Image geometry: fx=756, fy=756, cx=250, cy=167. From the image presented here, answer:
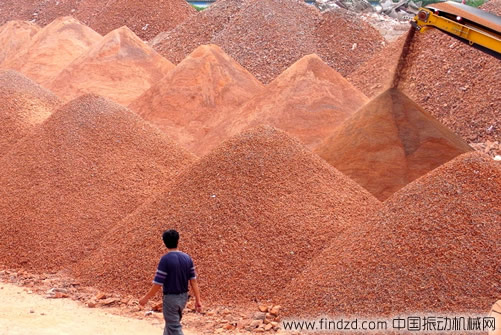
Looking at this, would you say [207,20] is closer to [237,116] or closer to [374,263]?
[237,116]

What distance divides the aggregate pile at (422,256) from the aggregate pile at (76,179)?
358cm

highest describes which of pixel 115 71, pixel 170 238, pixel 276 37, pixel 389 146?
pixel 276 37

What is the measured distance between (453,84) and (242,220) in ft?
37.4

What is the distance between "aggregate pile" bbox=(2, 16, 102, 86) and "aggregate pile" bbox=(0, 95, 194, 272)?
1150 cm

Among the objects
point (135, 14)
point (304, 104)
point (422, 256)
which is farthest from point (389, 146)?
point (135, 14)

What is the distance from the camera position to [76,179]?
11.6 meters

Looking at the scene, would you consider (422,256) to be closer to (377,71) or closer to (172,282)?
(172,282)

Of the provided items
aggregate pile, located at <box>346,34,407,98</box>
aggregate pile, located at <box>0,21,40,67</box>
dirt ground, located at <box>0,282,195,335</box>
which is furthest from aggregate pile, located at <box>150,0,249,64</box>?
dirt ground, located at <box>0,282,195,335</box>

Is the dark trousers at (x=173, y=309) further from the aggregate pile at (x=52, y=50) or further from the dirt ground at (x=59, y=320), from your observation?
the aggregate pile at (x=52, y=50)

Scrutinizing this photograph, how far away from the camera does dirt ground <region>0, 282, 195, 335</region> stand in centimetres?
770

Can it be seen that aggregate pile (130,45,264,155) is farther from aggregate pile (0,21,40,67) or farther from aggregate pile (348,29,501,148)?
aggregate pile (0,21,40,67)

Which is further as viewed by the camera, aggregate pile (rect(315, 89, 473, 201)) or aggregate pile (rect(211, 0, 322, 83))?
aggregate pile (rect(211, 0, 322, 83))

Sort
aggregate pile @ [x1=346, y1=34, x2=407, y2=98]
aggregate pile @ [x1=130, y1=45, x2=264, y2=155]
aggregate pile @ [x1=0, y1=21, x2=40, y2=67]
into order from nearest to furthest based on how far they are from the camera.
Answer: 1. aggregate pile @ [x1=130, y1=45, x2=264, y2=155]
2. aggregate pile @ [x1=346, y1=34, x2=407, y2=98]
3. aggregate pile @ [x1=0, y1=21, x2=40, y2=67]

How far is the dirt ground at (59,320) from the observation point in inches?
303
